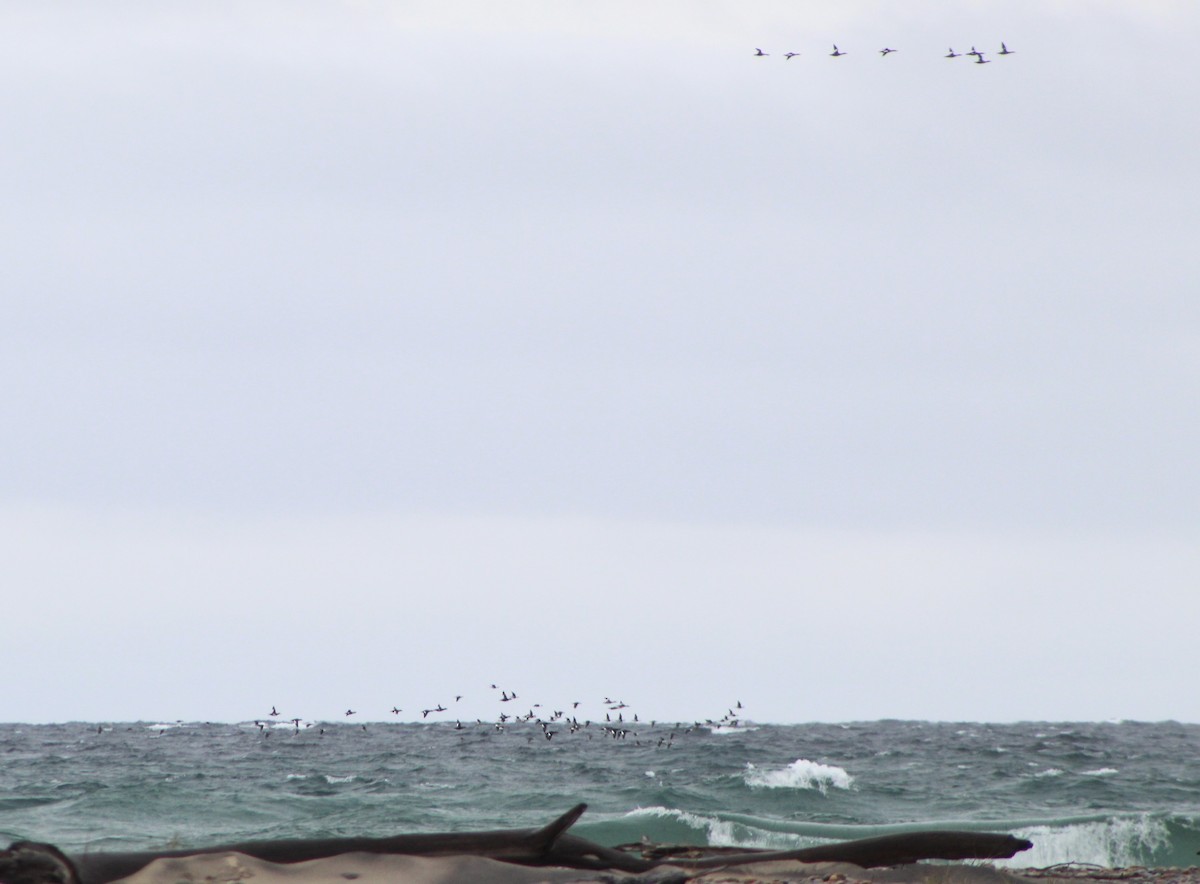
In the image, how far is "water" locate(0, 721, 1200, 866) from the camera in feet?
69.2

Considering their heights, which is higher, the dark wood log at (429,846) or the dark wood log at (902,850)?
the dark wood log at (429,846)

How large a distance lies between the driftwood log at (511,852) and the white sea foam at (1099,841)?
10927 mm

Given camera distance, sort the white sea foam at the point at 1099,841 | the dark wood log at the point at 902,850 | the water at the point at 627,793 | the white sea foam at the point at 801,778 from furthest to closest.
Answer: the white sea foam at the point at 801,778, the water at the point at 627,793, the white sea foam at the point at 1099,841, the dark wood log at the point at 902,850

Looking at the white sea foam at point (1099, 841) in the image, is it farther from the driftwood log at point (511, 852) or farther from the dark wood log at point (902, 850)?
the driftwood log at point (511, 852)

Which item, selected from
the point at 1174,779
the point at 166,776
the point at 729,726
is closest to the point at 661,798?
the point at 166,776

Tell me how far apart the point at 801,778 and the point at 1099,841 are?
9.42m

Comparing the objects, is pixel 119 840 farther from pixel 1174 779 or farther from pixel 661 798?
pixel 1174 779

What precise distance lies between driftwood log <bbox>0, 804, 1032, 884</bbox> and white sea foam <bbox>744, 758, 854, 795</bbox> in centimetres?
1889

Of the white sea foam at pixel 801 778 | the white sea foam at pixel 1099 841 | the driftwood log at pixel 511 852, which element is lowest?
the white sea foam at pixel 1099 841

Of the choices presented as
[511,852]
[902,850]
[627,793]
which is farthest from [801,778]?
[511,852]

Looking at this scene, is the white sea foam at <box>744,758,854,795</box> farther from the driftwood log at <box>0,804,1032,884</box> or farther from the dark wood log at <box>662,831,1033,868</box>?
the driftwood log at <box>0,804,1032,884</box>

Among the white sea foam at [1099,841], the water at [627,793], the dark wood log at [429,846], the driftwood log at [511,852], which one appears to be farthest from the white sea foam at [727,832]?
the dark wood log at [429,846]

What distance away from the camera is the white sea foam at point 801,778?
2888 cm

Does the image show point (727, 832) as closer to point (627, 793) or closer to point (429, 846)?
point (627, 793)
